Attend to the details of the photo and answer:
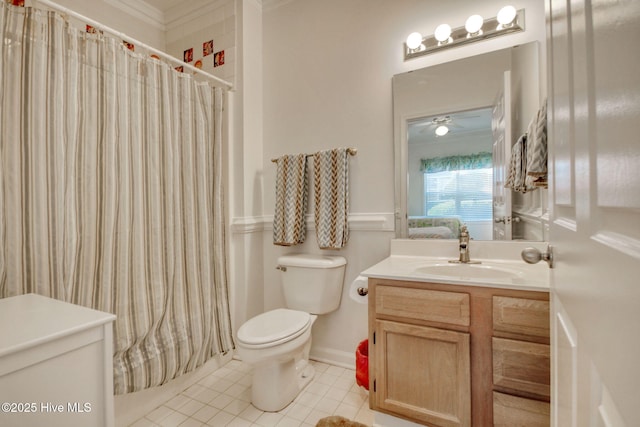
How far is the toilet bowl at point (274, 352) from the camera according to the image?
149cm

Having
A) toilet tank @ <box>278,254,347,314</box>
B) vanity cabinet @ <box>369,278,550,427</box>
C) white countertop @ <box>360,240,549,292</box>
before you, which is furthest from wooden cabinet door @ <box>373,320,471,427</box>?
toilet tank @ <box>278,254,347,314</box>

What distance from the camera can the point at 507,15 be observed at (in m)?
1.55

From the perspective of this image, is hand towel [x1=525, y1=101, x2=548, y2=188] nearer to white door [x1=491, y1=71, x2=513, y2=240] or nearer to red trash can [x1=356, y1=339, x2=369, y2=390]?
white door [x1=491, y1=71, x2=513, y2=240]

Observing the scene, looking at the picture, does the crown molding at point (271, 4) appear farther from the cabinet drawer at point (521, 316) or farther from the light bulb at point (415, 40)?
the cabinet drawer at point (521, 316)

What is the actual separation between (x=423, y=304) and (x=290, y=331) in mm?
685

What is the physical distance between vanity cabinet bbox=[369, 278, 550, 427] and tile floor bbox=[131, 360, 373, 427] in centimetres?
31

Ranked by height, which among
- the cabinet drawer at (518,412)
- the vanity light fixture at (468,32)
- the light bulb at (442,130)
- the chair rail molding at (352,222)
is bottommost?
the cabinet drawer at (518,412)

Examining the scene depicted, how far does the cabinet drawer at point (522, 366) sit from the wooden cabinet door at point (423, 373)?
Result: 4.3 inches

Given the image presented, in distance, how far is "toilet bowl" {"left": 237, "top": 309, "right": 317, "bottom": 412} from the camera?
1490 mm

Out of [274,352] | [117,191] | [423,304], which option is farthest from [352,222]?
[117,191]

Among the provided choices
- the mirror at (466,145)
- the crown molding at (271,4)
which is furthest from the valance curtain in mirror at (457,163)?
the crown molding at (271,4)

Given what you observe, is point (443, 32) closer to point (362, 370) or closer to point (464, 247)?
point (464, 247)

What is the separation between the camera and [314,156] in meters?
2.04

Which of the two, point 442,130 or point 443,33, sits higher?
point 443,33
